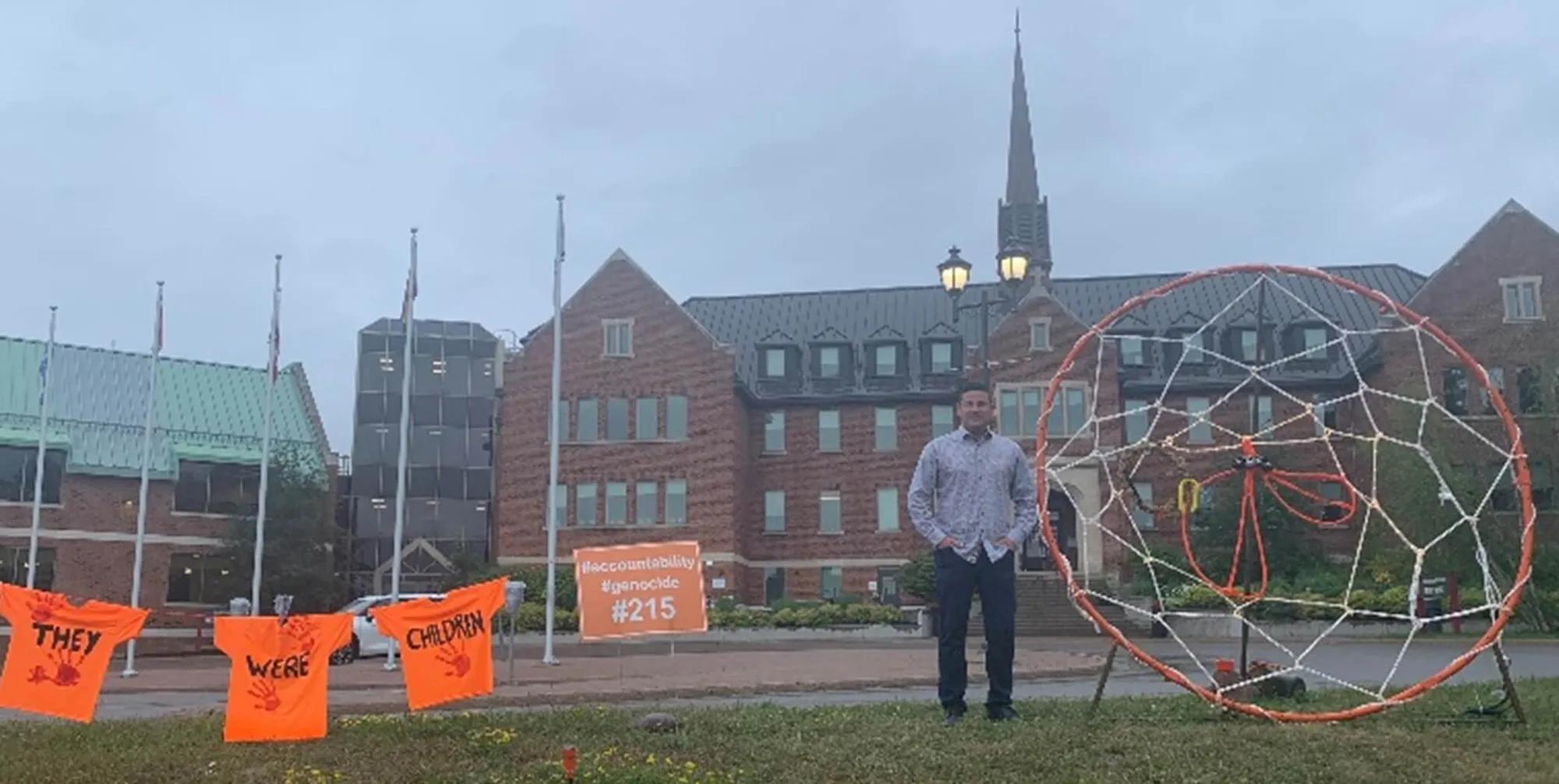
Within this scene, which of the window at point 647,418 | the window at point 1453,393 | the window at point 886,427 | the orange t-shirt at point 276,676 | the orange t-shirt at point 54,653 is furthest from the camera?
the window at point 886,427

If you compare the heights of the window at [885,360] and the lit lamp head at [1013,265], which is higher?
the window at [885,360]

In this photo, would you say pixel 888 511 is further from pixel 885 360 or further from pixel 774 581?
pixel 885 360

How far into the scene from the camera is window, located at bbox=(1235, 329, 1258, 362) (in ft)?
169

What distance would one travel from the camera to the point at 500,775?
8273 millimetres

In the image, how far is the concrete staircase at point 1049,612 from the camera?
4147 centimetres

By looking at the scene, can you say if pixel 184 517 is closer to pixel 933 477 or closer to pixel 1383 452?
pixel 1383 452

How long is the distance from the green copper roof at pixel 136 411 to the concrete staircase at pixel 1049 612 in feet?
81.6

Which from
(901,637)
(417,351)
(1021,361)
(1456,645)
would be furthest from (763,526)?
(1456,645)

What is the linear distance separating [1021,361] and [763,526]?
→ 11.0m

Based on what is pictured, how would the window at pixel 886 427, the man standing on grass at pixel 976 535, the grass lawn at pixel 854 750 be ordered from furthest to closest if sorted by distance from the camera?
the window at pixel 886 427
the man standing on grass at pixel 976 535
the grass lawn at pixel 854 750

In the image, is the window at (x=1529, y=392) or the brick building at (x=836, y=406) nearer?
the window at (x=1529, y=392)

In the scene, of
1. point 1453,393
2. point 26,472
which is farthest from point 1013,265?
point 26,472

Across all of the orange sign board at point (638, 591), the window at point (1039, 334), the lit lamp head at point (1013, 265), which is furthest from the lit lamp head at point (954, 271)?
the window at point (1039, 334)

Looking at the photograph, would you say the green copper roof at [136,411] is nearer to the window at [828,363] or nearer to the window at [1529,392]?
the window at [828,363]
